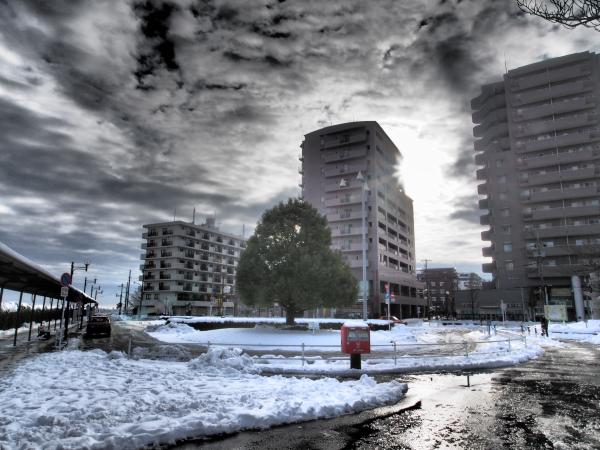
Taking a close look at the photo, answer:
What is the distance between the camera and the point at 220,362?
13945 mm

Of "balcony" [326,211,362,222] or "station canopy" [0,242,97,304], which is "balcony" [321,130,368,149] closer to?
"balcony" [326,211,362,222]

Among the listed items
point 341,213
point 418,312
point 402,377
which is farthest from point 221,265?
point 402,377

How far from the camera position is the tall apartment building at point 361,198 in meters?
80.9

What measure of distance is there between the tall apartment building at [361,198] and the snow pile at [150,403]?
6646cm

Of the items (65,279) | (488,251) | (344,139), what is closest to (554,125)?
(488,251)

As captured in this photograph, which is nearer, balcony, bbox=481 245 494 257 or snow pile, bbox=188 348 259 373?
snow pile, bbox=188 348 259 373

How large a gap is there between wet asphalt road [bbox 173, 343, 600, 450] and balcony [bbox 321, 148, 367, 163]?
76494mm

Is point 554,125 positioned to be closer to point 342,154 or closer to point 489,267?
point 489,267

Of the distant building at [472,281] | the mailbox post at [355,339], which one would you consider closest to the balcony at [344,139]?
the distant building at [472,281]

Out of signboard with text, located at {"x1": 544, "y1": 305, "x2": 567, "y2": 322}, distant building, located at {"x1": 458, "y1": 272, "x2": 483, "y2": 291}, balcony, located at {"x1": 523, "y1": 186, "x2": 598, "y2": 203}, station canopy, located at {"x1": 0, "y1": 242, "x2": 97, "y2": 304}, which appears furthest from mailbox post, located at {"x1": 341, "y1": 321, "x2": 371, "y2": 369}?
distant building, located at {"x1": 458, "y1": 272, "x2": 483, "y2": 291}

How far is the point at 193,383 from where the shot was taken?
10969 millimetres

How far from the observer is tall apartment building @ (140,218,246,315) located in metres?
99.9

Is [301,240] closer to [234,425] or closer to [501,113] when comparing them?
[234,425]

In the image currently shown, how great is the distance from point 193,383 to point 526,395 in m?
8.26
